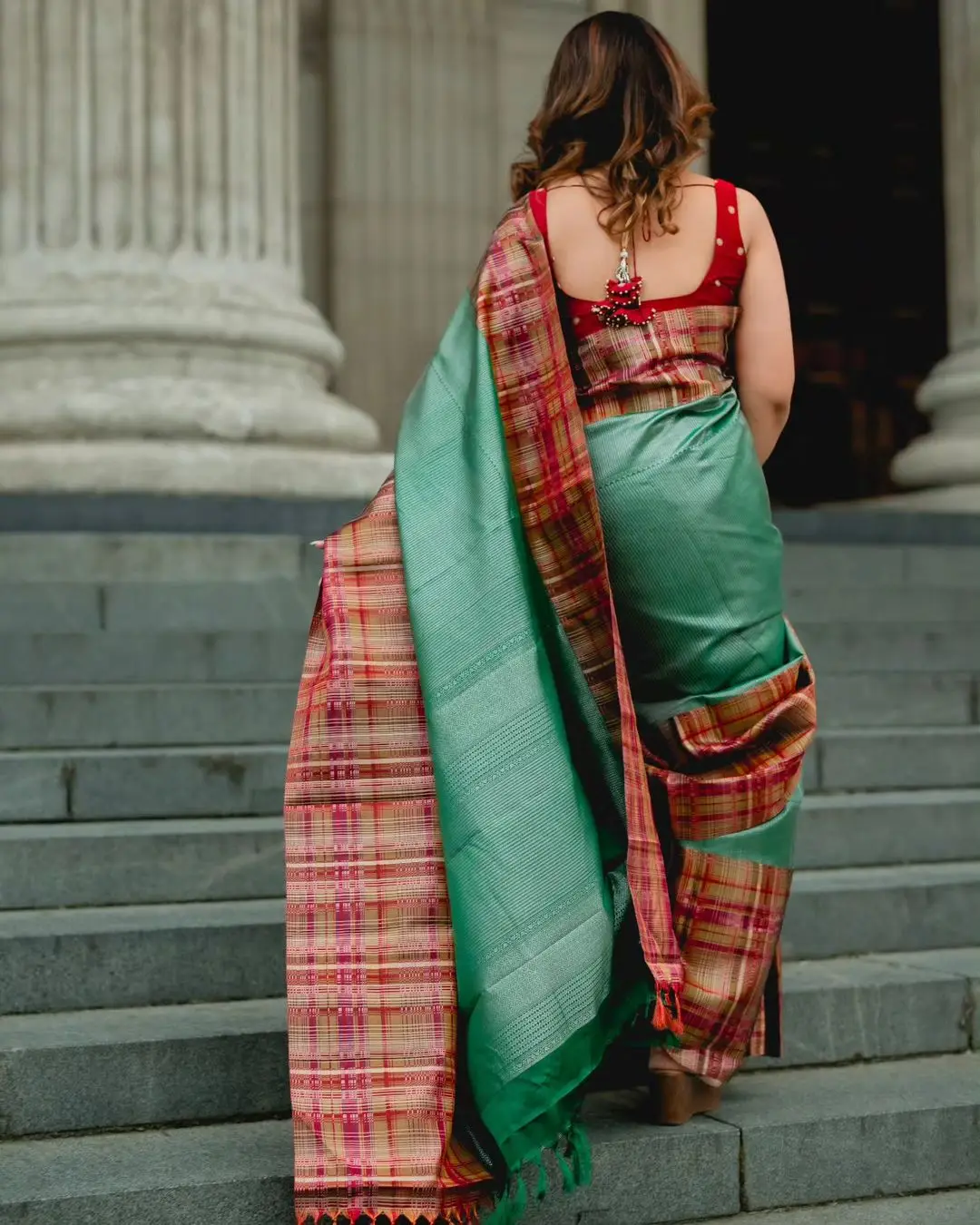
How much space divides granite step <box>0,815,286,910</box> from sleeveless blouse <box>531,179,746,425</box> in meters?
1.62

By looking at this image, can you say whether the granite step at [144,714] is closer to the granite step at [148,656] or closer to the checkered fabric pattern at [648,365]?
the granite step at [148,656]

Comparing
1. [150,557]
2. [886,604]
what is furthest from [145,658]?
[886,604]

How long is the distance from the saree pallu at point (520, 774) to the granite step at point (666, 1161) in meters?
0.18

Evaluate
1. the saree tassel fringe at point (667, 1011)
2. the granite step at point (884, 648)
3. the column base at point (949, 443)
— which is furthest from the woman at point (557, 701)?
the column base at point (949, 443)

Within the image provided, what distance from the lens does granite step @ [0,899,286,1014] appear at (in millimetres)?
3562

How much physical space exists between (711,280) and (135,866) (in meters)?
1.96

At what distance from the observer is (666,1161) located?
3.09 metres

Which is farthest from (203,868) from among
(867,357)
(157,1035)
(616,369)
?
(867,357)

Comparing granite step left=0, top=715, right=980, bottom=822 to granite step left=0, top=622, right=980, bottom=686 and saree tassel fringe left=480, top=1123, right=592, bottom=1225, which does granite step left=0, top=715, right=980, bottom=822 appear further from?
saree tassel fringe left=480, top=1123, right=592, bottom=1225

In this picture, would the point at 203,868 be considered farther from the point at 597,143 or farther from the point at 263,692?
the point at 597,143

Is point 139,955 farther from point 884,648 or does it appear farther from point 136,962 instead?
point 884,648

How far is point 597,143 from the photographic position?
2.99 metres

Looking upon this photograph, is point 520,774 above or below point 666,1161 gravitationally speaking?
above

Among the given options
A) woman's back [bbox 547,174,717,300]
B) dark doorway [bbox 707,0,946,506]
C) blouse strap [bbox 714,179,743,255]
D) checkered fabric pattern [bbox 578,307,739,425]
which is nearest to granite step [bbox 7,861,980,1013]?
checkered fabric pattern [bbox 578,307,739,425]
